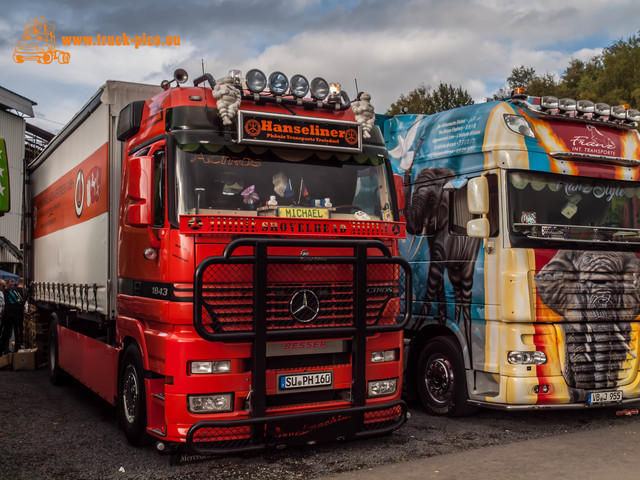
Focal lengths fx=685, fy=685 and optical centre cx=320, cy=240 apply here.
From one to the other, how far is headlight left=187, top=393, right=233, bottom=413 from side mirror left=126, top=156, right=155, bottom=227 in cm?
156

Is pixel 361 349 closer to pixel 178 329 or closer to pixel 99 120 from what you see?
pixel 178 329

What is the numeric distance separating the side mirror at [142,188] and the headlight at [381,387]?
2479 mm

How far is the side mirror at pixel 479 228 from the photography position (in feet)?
24.0

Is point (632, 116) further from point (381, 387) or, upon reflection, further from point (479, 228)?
point (381, 387)

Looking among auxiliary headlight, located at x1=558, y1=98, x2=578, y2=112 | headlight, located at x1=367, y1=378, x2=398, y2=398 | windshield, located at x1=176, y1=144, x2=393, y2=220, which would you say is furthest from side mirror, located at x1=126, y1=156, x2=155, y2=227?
auxiliary headlight, located at x1=558, y1=98, x2=578, y2=112

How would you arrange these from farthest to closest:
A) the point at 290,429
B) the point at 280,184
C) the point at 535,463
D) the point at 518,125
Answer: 1. the point at 518,125
2. the point at 280,184
3. the point at 535,463
4. the point at 290,429

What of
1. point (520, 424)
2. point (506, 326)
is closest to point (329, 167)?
point (506, 326)

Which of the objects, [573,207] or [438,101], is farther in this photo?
[438,101]

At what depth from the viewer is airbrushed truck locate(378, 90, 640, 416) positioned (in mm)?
7180

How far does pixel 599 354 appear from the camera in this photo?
7469mm

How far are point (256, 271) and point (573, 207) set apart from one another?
3.99 metres

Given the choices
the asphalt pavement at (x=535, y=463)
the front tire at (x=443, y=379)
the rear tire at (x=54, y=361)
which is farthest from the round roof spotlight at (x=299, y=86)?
the rear tire at (x=54, y=361)

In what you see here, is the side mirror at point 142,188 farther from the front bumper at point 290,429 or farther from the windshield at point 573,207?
the windshield at point 573,207

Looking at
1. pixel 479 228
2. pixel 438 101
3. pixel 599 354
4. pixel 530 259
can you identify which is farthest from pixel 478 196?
pixel 438 101
